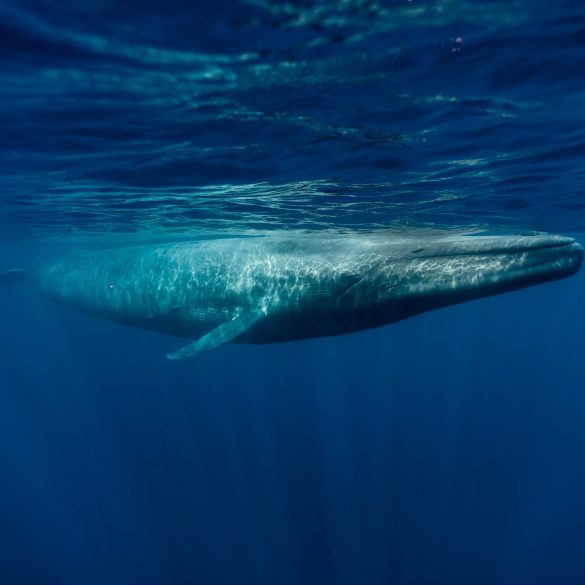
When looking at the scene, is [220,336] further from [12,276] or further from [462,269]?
[12,276]

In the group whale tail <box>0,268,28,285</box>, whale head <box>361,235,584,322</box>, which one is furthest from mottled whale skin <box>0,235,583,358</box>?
whale tail <box>0,268,28,285</box>

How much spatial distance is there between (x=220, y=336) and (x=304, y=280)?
7.01 ft

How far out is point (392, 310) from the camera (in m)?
8.43

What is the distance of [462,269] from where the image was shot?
7758 mm

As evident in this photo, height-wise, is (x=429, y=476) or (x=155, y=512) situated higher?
(x=155, y=512)

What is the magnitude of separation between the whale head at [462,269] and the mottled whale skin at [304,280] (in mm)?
17

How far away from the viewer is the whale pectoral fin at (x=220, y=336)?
891 cm

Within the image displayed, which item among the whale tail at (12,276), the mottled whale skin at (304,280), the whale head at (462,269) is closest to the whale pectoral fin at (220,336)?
the mottled whale skin at (304,280)

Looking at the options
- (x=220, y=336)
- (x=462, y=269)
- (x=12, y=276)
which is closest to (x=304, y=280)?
(x=220, y=336)

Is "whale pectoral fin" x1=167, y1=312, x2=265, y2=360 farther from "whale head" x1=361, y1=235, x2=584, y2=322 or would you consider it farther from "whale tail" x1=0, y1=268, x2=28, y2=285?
"whale tail" x1=0, y1=268, x2=28, y2=285

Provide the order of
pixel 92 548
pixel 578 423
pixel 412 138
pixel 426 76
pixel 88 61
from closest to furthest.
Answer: pixel 88 61 < pixel 426 76 < pixel 412 138 < pixel 92 548 < pixel 578 423

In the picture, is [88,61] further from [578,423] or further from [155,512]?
[578,423]

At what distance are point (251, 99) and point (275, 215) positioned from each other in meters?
10.9

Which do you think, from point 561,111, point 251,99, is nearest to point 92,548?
point 251,99
